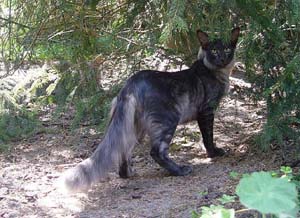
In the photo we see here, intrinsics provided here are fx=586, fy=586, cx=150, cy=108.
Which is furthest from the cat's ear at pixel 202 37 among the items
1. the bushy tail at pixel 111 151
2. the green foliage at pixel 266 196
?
the green foliage at pixel 266 196

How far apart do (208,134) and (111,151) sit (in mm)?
1105

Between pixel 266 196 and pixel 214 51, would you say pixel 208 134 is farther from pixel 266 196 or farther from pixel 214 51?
pixel 266 196

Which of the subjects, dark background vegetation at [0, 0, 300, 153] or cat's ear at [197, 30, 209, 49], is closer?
dark background vegetation at [0, 0, 300, 153]

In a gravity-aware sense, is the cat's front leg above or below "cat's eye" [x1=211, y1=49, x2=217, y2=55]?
below

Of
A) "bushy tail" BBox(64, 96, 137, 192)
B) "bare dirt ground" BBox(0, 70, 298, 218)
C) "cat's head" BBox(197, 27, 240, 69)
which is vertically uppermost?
"cat's head" BBox(197, 27, 240, 69)

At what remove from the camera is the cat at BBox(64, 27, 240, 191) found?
14.0 feet

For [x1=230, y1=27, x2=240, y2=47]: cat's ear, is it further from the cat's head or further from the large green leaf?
the large green leaf

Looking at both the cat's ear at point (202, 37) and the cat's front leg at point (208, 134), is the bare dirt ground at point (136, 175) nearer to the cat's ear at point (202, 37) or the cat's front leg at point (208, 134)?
the cat's front leg at point (208, 134)

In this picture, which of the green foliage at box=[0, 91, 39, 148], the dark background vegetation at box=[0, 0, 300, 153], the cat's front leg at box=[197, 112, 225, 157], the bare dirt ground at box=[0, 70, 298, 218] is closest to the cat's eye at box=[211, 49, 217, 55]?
the dark background vegetation at box=[0, 0, 300, 153]

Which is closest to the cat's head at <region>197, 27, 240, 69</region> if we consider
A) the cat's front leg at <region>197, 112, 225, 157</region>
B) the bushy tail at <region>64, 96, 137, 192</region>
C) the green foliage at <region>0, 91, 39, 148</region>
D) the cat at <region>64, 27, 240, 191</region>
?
the cat at <region>64, 27, 240, 191</region>

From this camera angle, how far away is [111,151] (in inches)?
169

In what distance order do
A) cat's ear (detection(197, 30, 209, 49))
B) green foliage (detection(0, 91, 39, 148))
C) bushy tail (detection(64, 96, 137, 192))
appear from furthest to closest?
green foliage (detection(0, 91, 39, 148)) < cat's ear (detection(197, 30, 209, 49)) < bushy tail (detection(64, 96, 137, 192))

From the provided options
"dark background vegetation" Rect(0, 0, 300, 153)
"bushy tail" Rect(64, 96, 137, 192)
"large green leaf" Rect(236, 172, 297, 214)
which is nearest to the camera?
"large green leaf" Rect(236, 172, 297, 214)

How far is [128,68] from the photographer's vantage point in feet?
17.9
